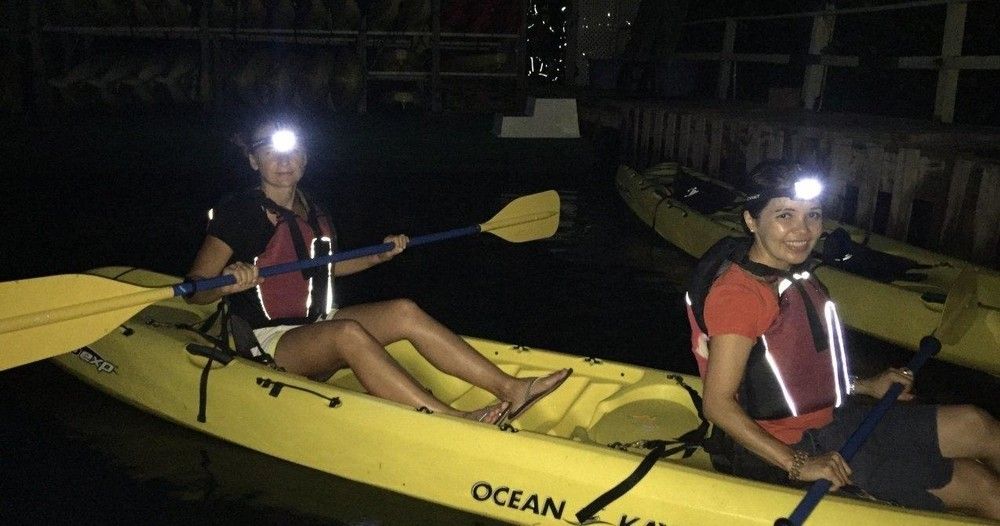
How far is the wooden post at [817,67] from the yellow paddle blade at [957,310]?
871 centimetres

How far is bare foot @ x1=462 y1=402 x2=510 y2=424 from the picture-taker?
14.7ft

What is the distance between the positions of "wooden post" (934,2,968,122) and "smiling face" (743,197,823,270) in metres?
7.63

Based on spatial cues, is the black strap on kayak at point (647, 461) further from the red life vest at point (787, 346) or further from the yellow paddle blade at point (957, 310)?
the yellow paddle blade at point (957, 310)

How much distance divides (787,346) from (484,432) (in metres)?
1.41

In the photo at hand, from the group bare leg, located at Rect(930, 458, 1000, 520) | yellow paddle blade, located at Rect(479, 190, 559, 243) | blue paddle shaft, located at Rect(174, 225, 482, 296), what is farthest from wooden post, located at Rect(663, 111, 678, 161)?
bare leg, located at Rect(930, 458, 1000, 520)

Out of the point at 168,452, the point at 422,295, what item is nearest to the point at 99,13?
the point at 422,295

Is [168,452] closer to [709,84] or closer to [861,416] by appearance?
[861,416]

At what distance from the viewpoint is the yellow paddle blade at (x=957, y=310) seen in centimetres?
479

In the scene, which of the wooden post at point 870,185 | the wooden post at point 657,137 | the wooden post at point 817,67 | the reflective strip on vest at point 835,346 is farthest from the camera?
the wooden post at point 657,137

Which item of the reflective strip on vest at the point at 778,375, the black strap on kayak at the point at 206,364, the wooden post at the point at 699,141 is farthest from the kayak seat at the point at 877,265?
the wooden post at the point at 699,141

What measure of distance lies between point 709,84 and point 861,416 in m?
17.4

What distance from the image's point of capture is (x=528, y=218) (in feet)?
21.9

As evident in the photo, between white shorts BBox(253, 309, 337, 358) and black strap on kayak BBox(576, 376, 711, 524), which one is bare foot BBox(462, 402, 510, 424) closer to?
black strap on kayak BBox(576, 376, 711, 524)

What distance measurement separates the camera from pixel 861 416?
3.65 m
